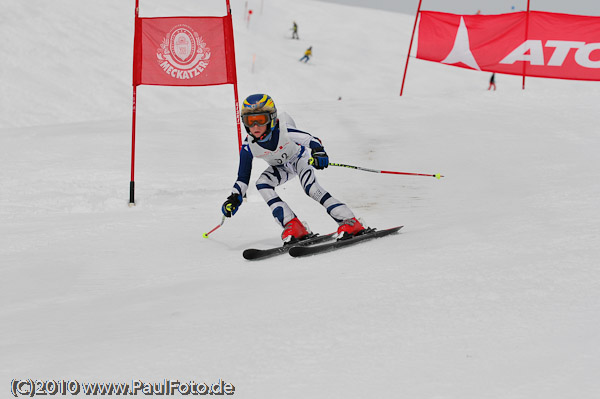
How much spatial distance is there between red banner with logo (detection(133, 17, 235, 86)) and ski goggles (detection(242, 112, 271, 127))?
3.04 metres

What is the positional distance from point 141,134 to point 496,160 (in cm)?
658

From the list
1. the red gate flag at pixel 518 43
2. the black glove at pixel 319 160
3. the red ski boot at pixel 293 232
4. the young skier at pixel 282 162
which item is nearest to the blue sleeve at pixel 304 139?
Result: the young skier at pixel 282 162

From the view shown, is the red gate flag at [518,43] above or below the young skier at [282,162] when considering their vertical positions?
above

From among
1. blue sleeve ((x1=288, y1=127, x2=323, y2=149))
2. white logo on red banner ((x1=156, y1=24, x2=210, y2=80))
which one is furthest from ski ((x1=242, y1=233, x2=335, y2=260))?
white logo on red banner ((x1=156, y1=24, x2=210, y2=80))

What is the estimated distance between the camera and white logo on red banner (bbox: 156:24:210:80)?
24.9 feet

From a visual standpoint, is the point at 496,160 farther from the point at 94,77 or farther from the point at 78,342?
the point at 94,77

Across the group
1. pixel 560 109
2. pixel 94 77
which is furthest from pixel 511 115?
pixel 94 77

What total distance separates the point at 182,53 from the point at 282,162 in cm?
322

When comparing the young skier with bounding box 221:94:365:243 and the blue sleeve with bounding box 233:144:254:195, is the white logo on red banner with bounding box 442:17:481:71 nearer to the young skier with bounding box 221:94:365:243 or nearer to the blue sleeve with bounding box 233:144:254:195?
the young skier with bounding box 221:94:365:243

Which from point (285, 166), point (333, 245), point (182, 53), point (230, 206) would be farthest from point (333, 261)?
point (182, 53)

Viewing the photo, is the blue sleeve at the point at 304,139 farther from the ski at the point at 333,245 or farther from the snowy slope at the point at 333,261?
the snowy slope at the point at 333,261

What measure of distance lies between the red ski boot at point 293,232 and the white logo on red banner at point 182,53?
344 cm

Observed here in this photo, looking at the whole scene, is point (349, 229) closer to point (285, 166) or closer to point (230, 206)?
point (285, 166)

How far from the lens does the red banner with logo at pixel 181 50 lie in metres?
7.56
